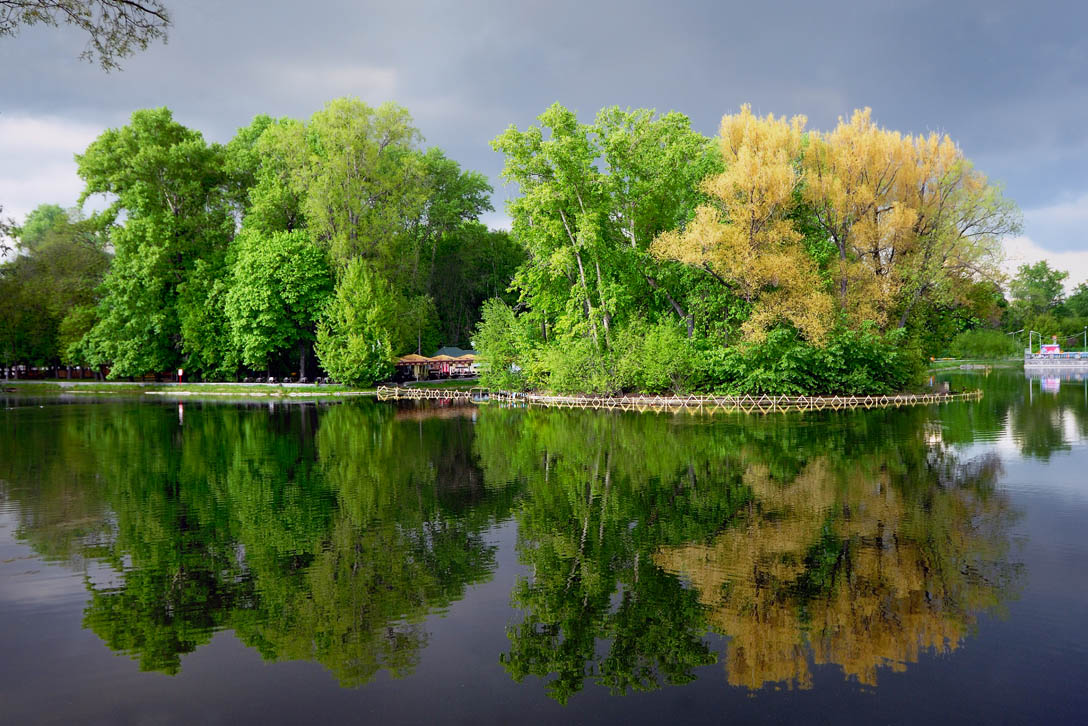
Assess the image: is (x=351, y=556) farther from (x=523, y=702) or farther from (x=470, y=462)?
(x=470, y=462)

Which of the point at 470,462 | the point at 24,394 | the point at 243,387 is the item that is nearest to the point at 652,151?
the point at 470,462

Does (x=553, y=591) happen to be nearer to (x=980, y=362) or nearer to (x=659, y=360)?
(x=659, y=360)

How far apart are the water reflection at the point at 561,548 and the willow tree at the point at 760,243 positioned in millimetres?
14817

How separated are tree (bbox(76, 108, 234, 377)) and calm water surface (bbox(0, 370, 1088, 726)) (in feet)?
140

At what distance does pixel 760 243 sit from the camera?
3625cm

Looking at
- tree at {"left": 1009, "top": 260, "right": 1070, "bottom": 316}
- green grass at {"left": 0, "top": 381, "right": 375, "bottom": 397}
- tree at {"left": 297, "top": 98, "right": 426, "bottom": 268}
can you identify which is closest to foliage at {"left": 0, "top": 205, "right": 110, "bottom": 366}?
green grass at {"left": 0, "top": 381, "right": 375, "bottom": 397}

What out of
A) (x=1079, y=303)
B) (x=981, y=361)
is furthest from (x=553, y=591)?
(x=1079, y=303)

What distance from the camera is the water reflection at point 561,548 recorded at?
7.02 metres

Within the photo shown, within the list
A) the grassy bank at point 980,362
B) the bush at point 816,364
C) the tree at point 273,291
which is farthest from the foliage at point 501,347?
the grassy bank at point 980,362

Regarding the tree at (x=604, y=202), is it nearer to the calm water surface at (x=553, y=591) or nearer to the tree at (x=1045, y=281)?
the calm water surface at (x=553, y=591)

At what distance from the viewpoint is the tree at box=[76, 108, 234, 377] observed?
181ft

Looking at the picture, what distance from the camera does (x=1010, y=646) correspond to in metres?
6.81

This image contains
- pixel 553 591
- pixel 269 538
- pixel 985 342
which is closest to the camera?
pixel 553 591

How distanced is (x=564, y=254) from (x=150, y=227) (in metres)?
34.8
